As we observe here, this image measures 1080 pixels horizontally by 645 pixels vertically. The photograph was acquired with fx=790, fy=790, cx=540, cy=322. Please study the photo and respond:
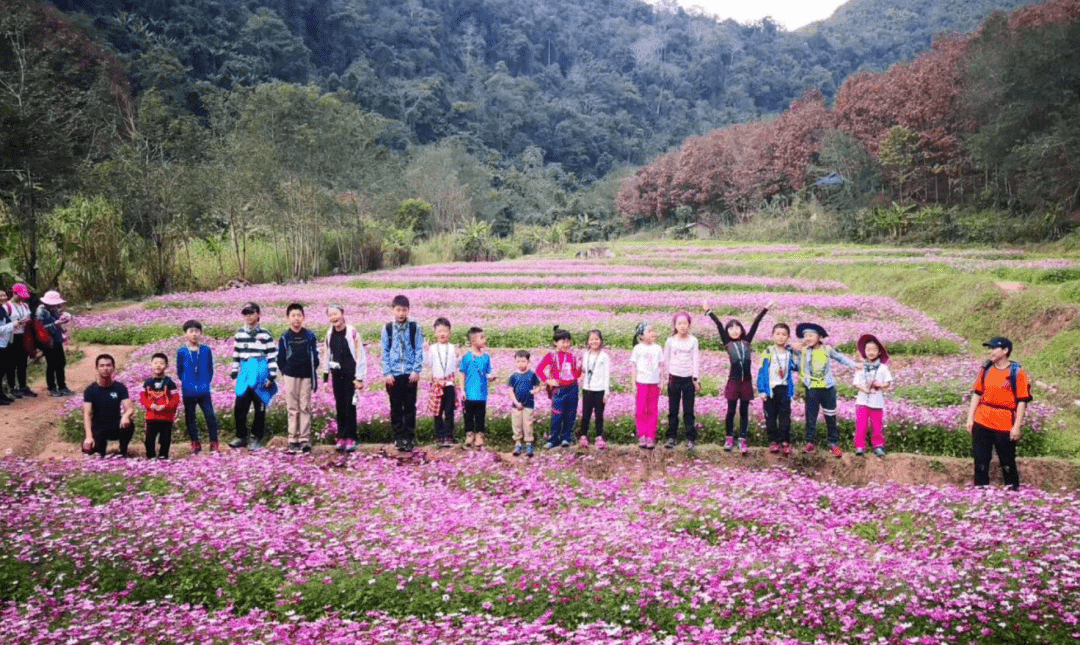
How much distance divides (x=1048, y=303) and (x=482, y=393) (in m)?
14.0

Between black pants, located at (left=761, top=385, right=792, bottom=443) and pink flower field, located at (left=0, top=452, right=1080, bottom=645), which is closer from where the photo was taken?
pink flower field, located at (left=0, top=452, right=1080, bottom=645)

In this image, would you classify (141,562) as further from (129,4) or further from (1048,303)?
(129,4)

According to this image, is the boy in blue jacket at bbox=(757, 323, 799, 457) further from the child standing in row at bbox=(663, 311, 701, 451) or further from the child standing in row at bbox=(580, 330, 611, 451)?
the child standing in row at bbox=(580, 330, 611, 451)

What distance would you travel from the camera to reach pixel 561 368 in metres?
11.7

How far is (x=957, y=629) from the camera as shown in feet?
19.9

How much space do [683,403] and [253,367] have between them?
6.37 metres

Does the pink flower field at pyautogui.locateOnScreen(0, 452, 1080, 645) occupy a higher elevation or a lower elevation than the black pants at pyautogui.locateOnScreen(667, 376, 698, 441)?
lower

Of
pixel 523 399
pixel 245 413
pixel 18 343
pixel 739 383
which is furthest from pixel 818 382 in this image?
pixel 18 343

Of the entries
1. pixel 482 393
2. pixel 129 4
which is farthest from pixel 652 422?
pixel 129 4

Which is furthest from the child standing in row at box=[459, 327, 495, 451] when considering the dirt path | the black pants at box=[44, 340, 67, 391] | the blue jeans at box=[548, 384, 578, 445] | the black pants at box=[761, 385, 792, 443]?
the black pants at box=[44, 340, 67, 391]

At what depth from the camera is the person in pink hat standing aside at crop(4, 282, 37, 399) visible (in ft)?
47.2

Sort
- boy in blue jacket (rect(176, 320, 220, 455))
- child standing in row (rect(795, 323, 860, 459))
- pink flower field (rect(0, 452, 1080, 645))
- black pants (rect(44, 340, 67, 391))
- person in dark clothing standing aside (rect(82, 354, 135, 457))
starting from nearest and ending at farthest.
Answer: pink flower field (rect(0, 452, 1080, 645))
person in dark clothing standing aside (rect(82, 354, 135, 457))
child standing in row (rect(795, 323, 860, 459))
boy in blue jacket (rect(176, 320, 220, 455))
black pants (rect(44, 340, 67, 391))

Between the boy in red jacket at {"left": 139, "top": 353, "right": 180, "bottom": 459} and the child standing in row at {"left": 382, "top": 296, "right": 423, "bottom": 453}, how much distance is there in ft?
9.80

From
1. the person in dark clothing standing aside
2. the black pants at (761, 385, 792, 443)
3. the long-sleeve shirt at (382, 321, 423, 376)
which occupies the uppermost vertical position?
the long-sleeve shirt at (382, 321, 423, 376)
